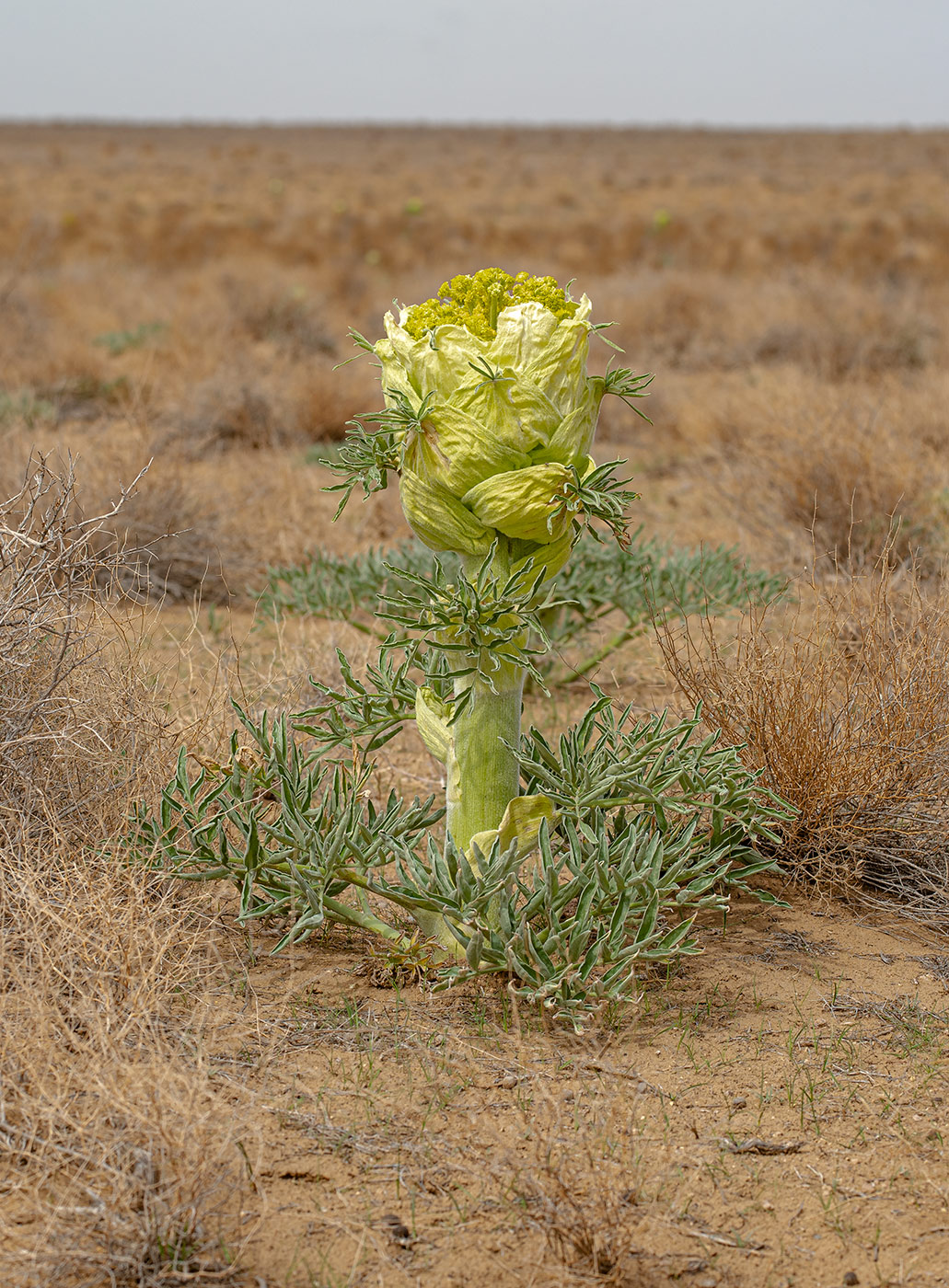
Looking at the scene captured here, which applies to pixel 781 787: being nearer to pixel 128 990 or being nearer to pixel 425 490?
pixel 425 490

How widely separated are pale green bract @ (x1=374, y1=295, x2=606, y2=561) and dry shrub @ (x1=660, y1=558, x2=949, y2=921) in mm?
766

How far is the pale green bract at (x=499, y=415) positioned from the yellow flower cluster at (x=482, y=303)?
0.02 m

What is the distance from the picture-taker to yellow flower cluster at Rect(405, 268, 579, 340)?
2.08m

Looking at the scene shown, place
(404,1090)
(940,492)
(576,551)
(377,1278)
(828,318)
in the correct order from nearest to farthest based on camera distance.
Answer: (377,1278) → (404,1090) → (576,551) → (940,492) → (828,318)

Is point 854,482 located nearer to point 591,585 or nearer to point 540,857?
point 591,585

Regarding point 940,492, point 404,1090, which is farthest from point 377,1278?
point 940,492

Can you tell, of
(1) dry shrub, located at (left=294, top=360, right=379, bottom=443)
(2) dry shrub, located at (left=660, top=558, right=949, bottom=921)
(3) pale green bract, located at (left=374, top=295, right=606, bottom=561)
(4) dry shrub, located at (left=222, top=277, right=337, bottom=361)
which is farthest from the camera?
(4) dry shrub, located at (left=222, top=277, right=337, bottom=361)

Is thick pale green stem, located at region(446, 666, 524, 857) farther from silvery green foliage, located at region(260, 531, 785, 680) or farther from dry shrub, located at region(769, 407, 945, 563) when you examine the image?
dry shrub, located at region(769, 407, 945, 563)

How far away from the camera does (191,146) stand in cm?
5084

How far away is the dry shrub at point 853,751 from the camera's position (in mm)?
2656

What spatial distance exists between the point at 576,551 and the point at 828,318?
6572 mm

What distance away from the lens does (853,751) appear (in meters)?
2.64

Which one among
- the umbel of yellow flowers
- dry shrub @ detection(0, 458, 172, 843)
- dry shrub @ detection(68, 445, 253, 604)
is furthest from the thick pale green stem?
dry shrub @ detection(68, 445, 253, 604)

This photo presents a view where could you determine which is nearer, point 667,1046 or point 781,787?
point 667,1046
